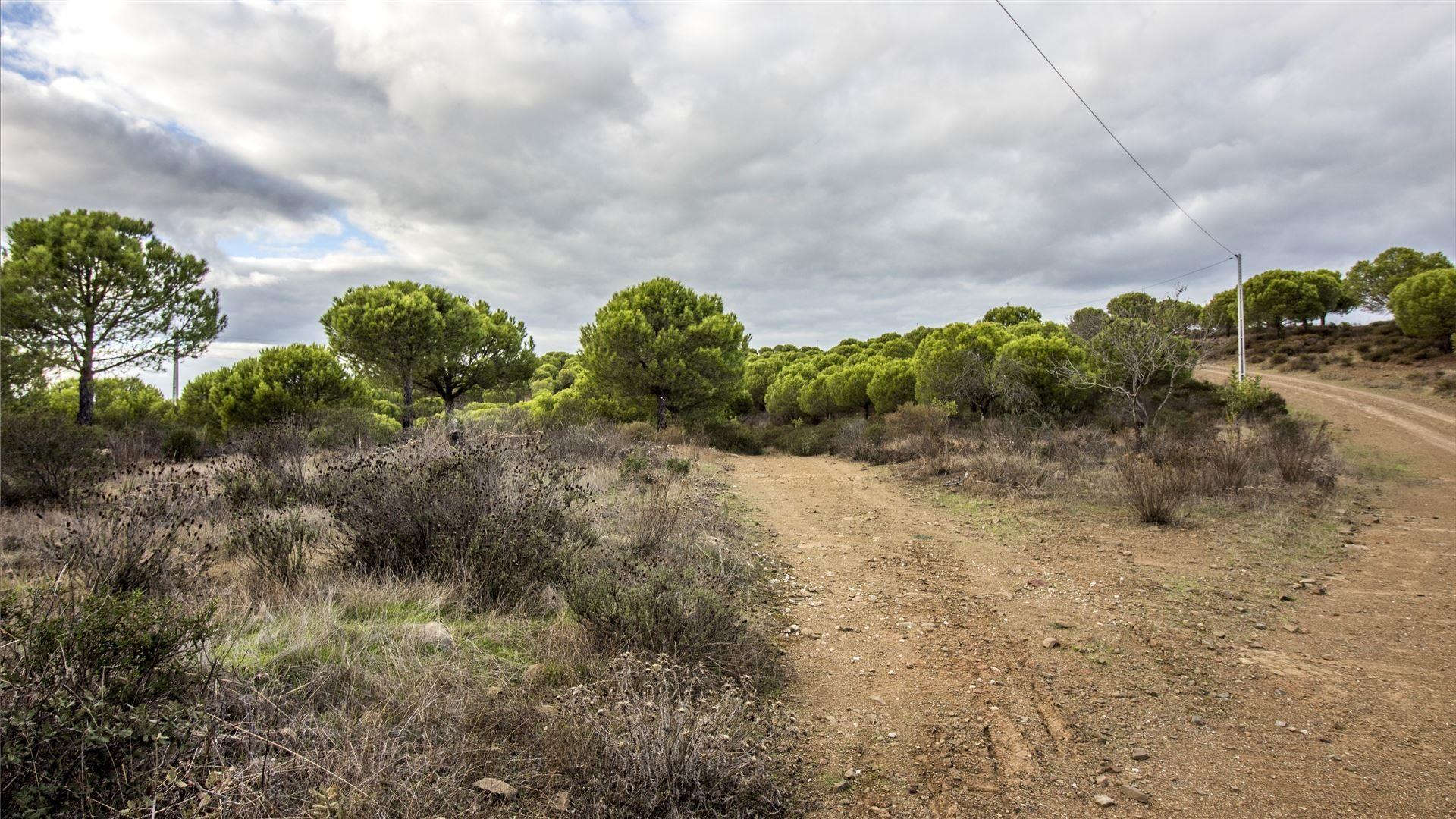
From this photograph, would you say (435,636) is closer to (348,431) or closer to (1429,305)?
(348,431)

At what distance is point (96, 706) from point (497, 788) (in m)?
1.26

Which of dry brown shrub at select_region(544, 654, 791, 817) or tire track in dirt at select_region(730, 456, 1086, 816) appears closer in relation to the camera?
dry brown shrub at select_region(544, 654, 791, 817)

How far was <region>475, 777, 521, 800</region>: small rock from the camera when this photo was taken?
7.63 feet

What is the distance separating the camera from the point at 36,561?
4.71 meters

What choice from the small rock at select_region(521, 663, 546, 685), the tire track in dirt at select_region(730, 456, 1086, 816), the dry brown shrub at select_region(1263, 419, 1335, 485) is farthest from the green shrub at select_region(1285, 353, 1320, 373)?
the small rock at select_region(521, 663, 546, 685)

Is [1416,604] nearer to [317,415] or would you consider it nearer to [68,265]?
[317,415]

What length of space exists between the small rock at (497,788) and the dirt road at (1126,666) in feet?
4.06

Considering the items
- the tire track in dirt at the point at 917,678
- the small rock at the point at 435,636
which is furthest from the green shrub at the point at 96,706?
the tire track in dirt at the point at 917,678

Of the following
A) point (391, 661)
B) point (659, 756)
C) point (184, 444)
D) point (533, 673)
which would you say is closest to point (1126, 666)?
point (659, 756)

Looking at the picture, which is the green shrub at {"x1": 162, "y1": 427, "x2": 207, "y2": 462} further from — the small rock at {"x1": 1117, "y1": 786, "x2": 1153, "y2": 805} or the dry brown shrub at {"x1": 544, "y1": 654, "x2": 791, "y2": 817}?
the small rock at {"x1": 1117, "y1": 786, "x2": 1153, "y2": 805}

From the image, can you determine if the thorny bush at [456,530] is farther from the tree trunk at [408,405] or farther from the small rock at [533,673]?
the tree trunk at [408,405]

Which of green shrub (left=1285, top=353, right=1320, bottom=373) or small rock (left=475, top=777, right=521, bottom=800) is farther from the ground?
green shrub (left=1285, top=353, right=1320, bottom=373)

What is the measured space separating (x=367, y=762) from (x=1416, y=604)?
754 centimetres

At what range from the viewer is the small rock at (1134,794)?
2.65 m
